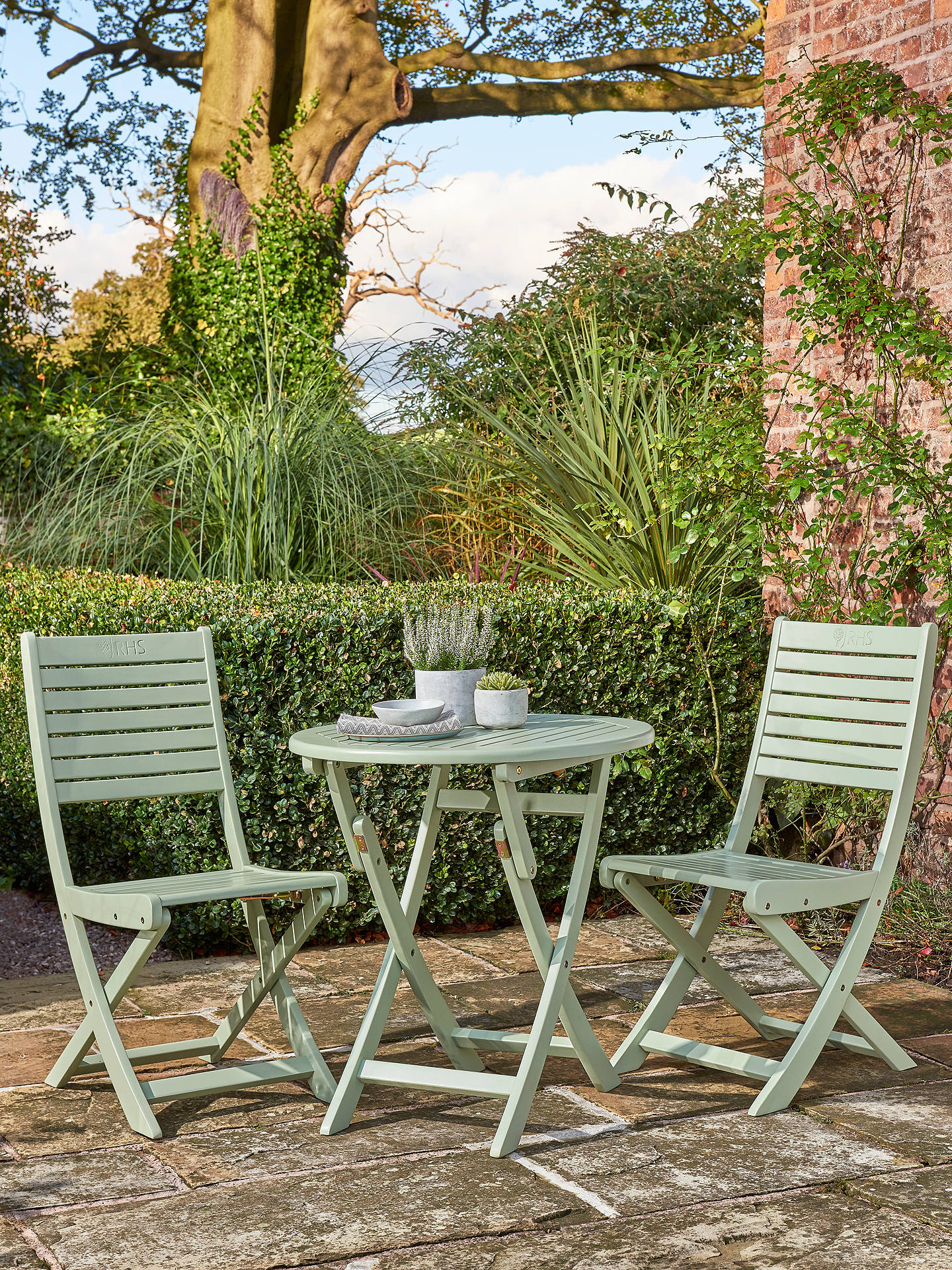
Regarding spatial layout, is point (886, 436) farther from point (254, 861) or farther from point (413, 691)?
point (254, 861)

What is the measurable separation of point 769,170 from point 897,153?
61 centimetres

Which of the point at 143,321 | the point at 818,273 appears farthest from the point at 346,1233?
the point at 143,321

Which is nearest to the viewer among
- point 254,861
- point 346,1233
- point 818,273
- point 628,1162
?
point 346,1233

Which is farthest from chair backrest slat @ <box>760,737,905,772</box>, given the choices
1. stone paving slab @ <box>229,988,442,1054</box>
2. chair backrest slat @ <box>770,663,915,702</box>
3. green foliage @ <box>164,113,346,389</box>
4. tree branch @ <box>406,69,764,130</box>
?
tree branch @ <box>406,69,764,130</box>

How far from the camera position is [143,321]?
21.1 meters

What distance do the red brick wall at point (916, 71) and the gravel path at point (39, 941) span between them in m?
2.82

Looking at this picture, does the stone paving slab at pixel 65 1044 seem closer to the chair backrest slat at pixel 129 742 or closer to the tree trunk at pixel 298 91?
the chair backrest slat at pixel 129 742

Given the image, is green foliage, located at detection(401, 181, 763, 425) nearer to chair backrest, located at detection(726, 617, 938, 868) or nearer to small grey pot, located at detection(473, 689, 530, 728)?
chair backrest, located at detection(726, 617, 938, 868)

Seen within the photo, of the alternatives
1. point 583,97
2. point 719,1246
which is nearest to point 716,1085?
point 719,1246

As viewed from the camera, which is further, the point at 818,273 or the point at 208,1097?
the point at 818,273

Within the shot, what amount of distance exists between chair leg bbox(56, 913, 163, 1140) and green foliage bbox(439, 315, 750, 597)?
117 inches

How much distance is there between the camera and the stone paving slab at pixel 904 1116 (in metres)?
3.09

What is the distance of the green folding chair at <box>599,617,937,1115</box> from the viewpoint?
11.0 feet

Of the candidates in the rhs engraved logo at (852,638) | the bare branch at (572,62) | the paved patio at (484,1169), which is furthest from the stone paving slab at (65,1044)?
the bare branch at (572,62)
